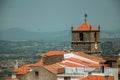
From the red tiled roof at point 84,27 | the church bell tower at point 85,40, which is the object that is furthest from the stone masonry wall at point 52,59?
the red tiled roof at point 84,27

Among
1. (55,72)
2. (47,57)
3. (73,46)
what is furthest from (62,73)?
(73,46)

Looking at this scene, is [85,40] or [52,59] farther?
[85,40]

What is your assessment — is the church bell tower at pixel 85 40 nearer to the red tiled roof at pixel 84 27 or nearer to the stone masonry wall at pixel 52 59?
the red tiled roof at pixel 84 27

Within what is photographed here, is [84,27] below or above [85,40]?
above

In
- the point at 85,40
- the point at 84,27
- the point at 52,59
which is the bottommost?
the point at 52,59

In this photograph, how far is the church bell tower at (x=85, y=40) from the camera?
4256 centimetres

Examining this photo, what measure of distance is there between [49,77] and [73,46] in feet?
42.1

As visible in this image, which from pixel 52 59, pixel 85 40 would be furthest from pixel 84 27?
pixel 52 59

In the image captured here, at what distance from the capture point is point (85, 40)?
140 feet

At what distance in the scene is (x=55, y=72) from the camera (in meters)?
30.6

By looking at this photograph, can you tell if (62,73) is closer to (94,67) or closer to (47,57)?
(94,67)

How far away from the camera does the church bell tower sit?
42562mm

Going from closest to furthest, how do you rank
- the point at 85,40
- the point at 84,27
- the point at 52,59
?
the point at 52,59 → the point at 85,40 → the point at 84,27

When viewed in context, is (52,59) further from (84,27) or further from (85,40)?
(84,27)
